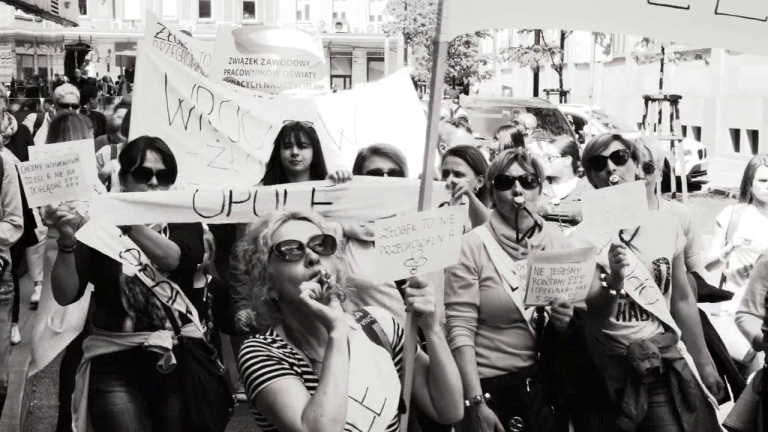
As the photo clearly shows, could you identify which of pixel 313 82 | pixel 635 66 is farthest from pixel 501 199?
pixel 635 66

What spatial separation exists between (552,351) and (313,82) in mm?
4671

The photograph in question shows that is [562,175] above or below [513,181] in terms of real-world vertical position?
below

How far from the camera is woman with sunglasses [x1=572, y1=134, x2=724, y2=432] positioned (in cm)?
425

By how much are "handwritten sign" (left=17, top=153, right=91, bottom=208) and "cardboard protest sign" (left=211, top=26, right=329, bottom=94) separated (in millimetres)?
3760

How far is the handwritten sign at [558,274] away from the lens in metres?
4.09

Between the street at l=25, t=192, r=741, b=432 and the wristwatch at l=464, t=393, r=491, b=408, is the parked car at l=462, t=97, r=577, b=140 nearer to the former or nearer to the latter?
the street at l=25, t=192, r=741, b=432

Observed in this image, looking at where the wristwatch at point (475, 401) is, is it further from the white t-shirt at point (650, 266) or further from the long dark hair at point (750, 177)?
the long dark hair at point (750, 177)

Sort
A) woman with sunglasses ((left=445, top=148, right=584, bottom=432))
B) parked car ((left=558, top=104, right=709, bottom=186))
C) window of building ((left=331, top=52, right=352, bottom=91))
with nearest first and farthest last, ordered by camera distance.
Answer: woman with sunglasses ((left=445, top=148, right=584, bottom=432)), parked car ((left=558, top=104, right=709, bottom=186)), window of building ((left=331, top=52, right=352, bottom=91))

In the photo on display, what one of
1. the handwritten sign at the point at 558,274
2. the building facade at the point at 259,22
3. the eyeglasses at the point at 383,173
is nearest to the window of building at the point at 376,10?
the building facade at the point at 259,22

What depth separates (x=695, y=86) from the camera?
1160 inches

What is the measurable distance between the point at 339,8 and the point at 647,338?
58.5m

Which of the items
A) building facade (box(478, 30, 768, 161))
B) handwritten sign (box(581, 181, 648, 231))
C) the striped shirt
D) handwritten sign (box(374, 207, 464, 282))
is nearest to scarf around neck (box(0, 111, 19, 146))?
handwritten sign (box(581, 181, 648, 231))

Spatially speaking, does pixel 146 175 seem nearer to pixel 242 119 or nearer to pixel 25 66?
pixel 242 119

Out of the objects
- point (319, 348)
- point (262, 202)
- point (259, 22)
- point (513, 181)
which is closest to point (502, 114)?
point (513, 181)
